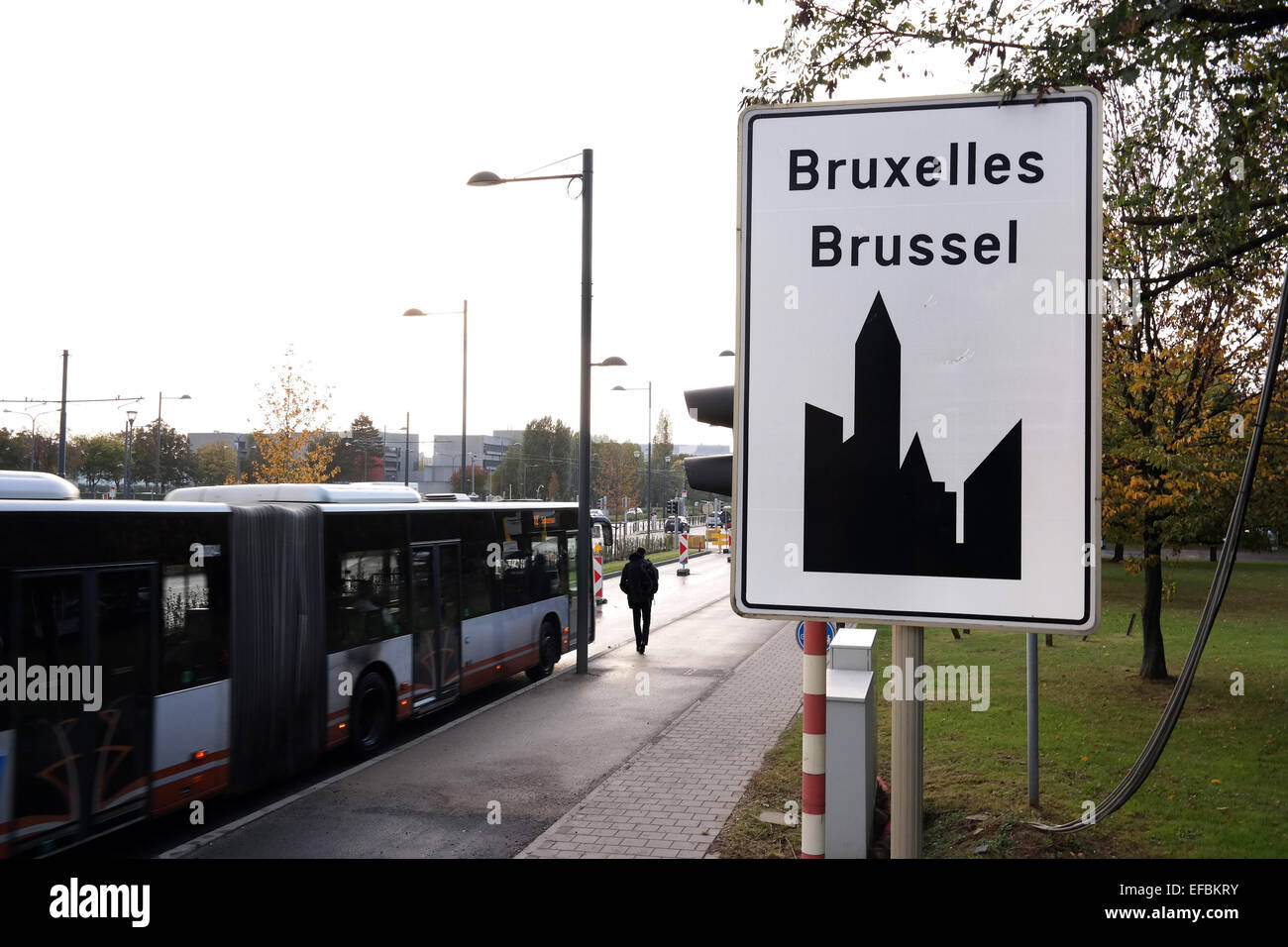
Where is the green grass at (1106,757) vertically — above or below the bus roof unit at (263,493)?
below

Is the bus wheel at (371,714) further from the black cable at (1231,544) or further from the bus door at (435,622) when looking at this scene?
the black cable at (1231,544)

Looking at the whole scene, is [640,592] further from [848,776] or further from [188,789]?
[848,776]

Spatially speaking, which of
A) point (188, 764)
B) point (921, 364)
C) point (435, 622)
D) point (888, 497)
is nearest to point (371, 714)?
point (435, 622)

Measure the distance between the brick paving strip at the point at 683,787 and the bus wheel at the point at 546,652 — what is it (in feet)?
9.85

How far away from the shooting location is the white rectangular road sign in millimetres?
2258

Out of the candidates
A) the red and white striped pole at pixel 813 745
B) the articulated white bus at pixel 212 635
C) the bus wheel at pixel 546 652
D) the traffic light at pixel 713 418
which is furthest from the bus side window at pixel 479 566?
the traffic light at pixel 713 418

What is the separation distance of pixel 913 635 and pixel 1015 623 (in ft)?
0.92

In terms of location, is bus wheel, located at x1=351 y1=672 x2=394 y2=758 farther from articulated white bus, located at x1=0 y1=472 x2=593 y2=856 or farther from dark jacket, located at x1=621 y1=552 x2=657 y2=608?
dark jacket, located at x1=621 y1=552 x2=657 y2=608

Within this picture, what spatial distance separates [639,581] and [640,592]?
0.20 m

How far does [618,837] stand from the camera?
7480 mm

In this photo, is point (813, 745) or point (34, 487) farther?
point (34, 487)

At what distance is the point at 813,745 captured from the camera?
12.1ft

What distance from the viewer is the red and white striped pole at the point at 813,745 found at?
10.8 feet
